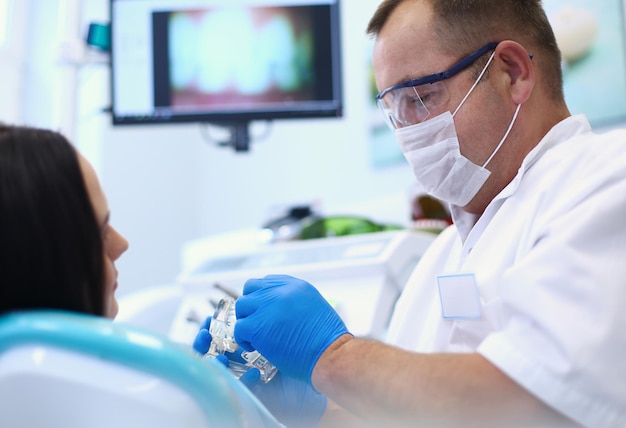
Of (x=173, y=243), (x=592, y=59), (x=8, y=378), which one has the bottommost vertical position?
(x=173, y=243)

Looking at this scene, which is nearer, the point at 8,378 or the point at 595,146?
the point at 8,378

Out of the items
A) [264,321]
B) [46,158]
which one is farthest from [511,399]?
[46,158]

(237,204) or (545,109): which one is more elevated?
(545,109)

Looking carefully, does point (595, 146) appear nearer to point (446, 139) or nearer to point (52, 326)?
point (446, 139)

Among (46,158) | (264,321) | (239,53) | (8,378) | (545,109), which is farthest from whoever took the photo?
(239,53)

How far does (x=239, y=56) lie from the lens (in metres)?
2.29

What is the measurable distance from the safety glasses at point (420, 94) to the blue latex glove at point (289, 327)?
433 mm

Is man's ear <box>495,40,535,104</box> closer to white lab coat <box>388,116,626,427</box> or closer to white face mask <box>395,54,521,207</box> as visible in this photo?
white face mask <box>395,54,521,207</box>

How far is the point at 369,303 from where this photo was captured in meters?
1.75

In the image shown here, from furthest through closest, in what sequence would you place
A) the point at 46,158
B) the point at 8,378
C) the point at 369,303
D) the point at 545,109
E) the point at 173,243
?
1. the point at 173,243
2. the point at 369,303
3. the point at 545,109
4. the point at 46,158
5. the point at 8,378

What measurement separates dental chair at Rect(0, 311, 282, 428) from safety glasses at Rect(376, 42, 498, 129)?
0.80 m

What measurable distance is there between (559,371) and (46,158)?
27.3 inches

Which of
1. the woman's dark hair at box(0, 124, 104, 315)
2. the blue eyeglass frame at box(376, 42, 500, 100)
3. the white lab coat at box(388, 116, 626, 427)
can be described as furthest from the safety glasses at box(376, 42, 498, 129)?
the woman's dark hair at box(0, 124, 104, 315)

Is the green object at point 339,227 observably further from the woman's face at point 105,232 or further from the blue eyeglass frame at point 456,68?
the woman's face at point 105,232
